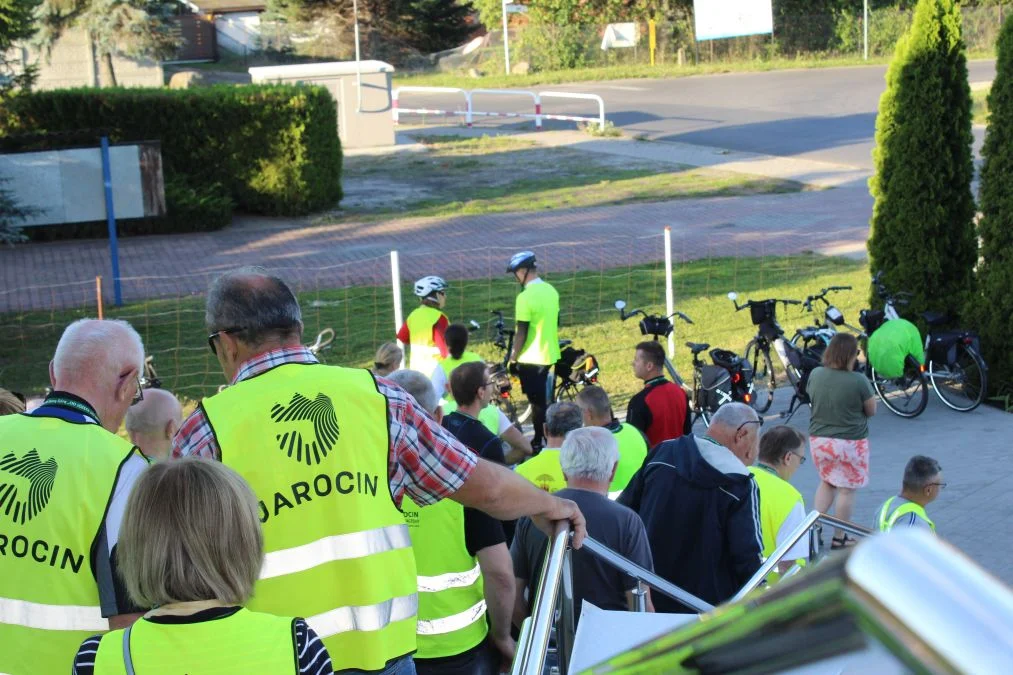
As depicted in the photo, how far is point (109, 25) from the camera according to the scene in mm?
38781

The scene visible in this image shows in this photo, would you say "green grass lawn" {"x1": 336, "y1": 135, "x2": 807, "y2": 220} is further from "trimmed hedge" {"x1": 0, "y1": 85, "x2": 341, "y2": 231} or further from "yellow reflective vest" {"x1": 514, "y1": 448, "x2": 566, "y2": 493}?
"yellow reflective vest" {"x1": 514, "y1": 448, "x2": 566, "y2": 493}

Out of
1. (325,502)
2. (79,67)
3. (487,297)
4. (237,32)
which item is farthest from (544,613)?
(237,32)

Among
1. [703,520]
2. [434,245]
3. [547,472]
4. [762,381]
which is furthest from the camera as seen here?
[434,245]

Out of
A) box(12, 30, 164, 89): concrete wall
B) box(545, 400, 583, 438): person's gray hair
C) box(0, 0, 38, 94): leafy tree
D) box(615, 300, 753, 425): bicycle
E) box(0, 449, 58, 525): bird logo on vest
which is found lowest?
box(615, 300, 753, 425): bicycle

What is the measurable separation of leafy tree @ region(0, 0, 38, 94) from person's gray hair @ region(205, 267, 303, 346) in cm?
1778

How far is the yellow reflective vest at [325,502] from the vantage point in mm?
2771

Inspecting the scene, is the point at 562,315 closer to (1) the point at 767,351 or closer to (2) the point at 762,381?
(2) the point at 762,381

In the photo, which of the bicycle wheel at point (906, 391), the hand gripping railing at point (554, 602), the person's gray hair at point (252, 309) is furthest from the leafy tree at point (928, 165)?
the person's gray hair at point (252, 309)

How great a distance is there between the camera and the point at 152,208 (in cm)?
1888

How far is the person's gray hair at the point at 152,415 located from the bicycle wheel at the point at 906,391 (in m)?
8.58

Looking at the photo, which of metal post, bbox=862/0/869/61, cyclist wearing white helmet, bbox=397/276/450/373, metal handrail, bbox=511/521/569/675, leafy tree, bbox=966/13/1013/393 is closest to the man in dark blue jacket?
metal handrail, bbox=511/521/569/675

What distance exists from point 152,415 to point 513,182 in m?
22.0

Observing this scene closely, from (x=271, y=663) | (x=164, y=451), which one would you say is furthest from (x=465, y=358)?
(x=271, y=663)

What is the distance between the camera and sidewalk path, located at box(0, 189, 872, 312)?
17.8m
